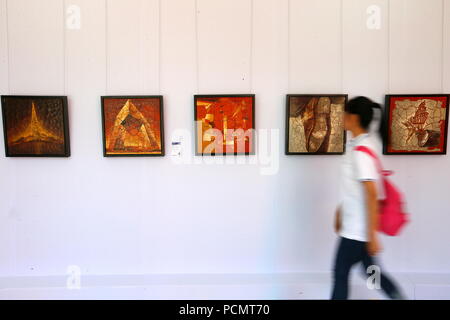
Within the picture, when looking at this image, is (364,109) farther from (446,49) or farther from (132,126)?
(132,126)

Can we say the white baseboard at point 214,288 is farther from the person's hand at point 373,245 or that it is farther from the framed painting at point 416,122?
the framed painting at point 416,122

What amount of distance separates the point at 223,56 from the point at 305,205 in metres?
1.32

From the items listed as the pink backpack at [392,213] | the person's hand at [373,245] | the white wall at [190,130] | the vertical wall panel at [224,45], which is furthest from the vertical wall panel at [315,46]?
the person's hand at [373,245]

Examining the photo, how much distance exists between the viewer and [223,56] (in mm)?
2312

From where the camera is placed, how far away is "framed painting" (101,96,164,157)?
230cm

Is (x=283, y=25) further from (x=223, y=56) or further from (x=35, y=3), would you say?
(x=35, y=3)

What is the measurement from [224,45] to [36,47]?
1428 mm

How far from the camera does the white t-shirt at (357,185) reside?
1663 millimetres

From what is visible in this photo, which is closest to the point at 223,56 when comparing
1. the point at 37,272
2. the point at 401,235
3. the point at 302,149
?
the point at 302,149

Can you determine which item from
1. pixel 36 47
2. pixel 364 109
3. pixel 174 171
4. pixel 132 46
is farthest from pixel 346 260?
pixel 36 47

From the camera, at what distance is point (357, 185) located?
5.62ft

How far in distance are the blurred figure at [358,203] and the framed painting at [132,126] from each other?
1.34 metres

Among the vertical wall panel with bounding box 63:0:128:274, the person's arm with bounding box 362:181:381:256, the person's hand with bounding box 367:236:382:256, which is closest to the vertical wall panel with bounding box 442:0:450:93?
the person's arm with bounding box 362:181:381:256

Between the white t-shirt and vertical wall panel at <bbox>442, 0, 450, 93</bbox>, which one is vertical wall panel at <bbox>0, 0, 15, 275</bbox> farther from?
vertical wall panel at <bbox>442, 0, 450, 93</bbox>
